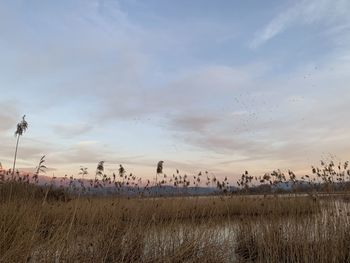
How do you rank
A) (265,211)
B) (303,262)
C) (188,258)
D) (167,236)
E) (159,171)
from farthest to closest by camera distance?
(159,171) < (265,211) < (167,236) < (188,258) < (303,262)

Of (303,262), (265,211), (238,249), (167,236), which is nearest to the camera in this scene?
(303,262)

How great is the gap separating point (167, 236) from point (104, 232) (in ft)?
4.03

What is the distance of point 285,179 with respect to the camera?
997cm

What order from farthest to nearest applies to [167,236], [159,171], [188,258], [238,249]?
1. [159,171]
2. [238,249]
3. [167,236]
4. [188,258]

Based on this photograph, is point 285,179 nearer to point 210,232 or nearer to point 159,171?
point 210,232

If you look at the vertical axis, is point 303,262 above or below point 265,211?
below

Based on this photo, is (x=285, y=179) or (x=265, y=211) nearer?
(x=285, y=179)

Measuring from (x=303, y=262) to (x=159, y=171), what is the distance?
602 centimetres

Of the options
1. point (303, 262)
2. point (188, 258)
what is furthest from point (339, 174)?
point (188, 258)

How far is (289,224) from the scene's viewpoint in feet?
28.1

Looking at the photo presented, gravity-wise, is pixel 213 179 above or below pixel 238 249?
above

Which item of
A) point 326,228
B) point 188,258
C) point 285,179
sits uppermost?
point 285,179

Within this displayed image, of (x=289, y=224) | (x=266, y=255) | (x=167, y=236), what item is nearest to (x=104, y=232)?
(x=167, y=236)

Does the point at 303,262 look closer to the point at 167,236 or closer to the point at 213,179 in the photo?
the point at 167,236
